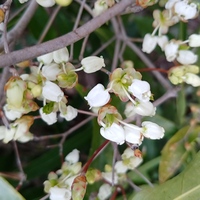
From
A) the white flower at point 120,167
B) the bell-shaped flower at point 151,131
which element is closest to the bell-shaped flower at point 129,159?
the white flower at point 120,167

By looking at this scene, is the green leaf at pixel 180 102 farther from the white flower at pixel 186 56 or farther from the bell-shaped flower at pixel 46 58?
the bell-shaped flower at pixel 46 58

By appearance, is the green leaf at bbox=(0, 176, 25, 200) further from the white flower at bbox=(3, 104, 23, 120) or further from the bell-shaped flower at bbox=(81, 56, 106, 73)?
the bell-shaped flower at bbox=(81, 56, 106, 73)

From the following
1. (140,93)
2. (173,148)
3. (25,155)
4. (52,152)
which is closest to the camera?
(140,93)

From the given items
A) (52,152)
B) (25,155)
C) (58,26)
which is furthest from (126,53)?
(25,155)

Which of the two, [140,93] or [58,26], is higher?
[140,93]

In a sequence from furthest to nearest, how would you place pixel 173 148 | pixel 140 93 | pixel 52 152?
pixel 52 152, pixel 173 148, pixel 140 93

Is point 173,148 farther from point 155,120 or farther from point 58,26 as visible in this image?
point 58,26

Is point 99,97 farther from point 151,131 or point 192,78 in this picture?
point 192,78

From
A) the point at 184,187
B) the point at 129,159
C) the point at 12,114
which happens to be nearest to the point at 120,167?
the point at 129,159
